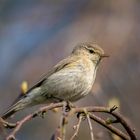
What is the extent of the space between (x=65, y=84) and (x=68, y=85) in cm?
8

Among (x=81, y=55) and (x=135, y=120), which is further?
(x=81, y=55)

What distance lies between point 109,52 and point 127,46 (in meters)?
0.32

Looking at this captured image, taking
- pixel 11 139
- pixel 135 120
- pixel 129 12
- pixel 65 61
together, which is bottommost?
pixel 135 120

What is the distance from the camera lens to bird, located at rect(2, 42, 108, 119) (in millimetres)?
6074

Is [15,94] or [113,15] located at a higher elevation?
[113,15]

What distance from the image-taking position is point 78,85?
6.07 metres

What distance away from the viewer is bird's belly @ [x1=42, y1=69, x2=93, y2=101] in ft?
19.8

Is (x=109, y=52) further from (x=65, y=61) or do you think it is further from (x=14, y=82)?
(x=14, y=82)

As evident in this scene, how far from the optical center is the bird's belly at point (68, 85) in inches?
238

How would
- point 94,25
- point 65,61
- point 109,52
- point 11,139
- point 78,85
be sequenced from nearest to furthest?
point 11,139 → point 78,85 → point 65,61 → point 109,52 → point 94,25

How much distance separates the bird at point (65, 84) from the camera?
6.07 m

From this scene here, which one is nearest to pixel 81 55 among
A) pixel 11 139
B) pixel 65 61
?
pixel 65 61

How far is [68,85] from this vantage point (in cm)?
617

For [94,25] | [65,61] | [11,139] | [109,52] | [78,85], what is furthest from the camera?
[94,25]
